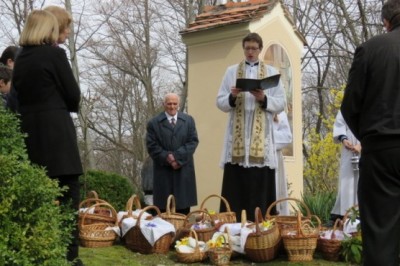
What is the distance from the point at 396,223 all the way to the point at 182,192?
3620 millimetres

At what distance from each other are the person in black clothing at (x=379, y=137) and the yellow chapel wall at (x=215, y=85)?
6.47 m

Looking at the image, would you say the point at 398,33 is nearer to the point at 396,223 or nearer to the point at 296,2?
the point at 396,223

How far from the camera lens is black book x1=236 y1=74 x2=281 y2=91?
5.88 meters

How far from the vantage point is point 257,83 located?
594 cm

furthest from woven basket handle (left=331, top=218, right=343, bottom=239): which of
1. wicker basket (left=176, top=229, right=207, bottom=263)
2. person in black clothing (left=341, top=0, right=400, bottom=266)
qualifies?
person in black clothing (left=341, top=0, right=400, bottom=266)

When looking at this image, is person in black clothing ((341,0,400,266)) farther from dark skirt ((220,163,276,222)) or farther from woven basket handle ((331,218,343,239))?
dark skirt ((220,163,276,222))

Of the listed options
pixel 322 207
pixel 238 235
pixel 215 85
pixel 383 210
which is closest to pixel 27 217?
pixel 383 210

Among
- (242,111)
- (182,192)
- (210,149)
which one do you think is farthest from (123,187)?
(242,111)

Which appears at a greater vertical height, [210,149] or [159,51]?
[159,51]

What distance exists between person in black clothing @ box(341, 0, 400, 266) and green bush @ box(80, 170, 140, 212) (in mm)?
6942

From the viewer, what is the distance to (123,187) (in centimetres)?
1062

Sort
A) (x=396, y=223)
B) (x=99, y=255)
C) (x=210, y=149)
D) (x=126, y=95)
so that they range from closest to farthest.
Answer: (x=396, y=223)
(x=99, y=255)
(x=210, y=149)
(x=126, y=95)

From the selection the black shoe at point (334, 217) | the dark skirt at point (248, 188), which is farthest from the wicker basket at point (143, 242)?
the black shoe at point (334, 217)

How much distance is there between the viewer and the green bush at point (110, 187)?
402 inches
